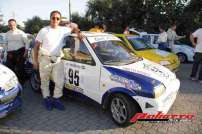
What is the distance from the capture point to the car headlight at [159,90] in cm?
442

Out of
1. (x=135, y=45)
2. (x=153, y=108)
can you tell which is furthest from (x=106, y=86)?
(x=135, y=45)

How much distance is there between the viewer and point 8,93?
4812mm

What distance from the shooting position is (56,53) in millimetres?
5449

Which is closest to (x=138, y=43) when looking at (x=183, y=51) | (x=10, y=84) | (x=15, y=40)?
(x=15, y=40)

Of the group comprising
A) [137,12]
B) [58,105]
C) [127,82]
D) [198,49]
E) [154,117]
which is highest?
[137,12]

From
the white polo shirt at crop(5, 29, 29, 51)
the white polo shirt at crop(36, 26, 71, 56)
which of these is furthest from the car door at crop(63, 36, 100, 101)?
the white polo shirt at crop(5, 29, 29, 51)

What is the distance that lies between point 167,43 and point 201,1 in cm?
811

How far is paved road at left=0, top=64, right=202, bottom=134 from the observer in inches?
185

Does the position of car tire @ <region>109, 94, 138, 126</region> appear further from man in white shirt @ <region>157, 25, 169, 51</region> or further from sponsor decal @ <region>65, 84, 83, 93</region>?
man in white shirt @ <region>157, 25, 169, 51</region>

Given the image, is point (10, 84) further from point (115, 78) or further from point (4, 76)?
point (115, 78)

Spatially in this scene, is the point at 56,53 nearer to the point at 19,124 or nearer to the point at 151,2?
the point at 19,124

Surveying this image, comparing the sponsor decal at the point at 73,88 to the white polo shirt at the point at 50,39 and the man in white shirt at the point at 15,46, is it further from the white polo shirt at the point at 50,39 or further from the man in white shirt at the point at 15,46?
the man in white shirt at the point at 15,46

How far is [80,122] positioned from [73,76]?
3.22ft

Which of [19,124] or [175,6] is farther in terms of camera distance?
[175,6]
